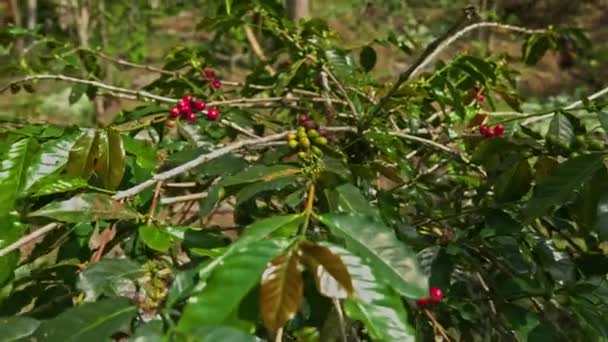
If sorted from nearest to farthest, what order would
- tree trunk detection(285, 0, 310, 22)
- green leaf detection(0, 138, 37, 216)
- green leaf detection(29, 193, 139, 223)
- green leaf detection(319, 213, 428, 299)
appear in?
green leaf detection(319, 213, 428, 299) < green leaf detection(29, 193, 139, 223) < green leaf detection(0, 138, 37, 216) < tree trunk detection(285, 0, 310, 22)

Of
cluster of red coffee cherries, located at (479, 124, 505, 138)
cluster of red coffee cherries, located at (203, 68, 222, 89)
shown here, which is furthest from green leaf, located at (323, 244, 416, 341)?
cluster of red coffee cherries, located at (203, 68, 222, 89)

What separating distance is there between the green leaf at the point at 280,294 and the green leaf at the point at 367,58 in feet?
4.56

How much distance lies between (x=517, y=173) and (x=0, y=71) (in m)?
1.30

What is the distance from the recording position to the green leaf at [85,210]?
3.01 ft

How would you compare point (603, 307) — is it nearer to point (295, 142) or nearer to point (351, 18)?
point (295, 142)

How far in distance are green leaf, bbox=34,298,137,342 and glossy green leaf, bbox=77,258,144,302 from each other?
0.09 metres

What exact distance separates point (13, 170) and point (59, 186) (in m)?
0.12

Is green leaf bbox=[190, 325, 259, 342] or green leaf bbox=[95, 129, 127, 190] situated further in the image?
green leaf bbox=[95, 129, 127, 190]

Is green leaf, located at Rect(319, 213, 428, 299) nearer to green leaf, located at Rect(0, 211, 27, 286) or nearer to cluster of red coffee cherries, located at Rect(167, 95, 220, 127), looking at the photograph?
green leaf, located at Rect(0, 211, 27, 286)

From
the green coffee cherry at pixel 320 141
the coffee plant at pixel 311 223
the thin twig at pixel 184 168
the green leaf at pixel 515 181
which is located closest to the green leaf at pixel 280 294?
the coffee plant at pixel 311 223

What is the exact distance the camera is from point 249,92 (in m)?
2.08

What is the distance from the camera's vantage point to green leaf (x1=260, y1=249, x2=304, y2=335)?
2.25 feet

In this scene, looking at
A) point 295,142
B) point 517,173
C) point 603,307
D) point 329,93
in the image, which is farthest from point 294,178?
point 329,93

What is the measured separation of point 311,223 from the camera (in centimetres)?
90
